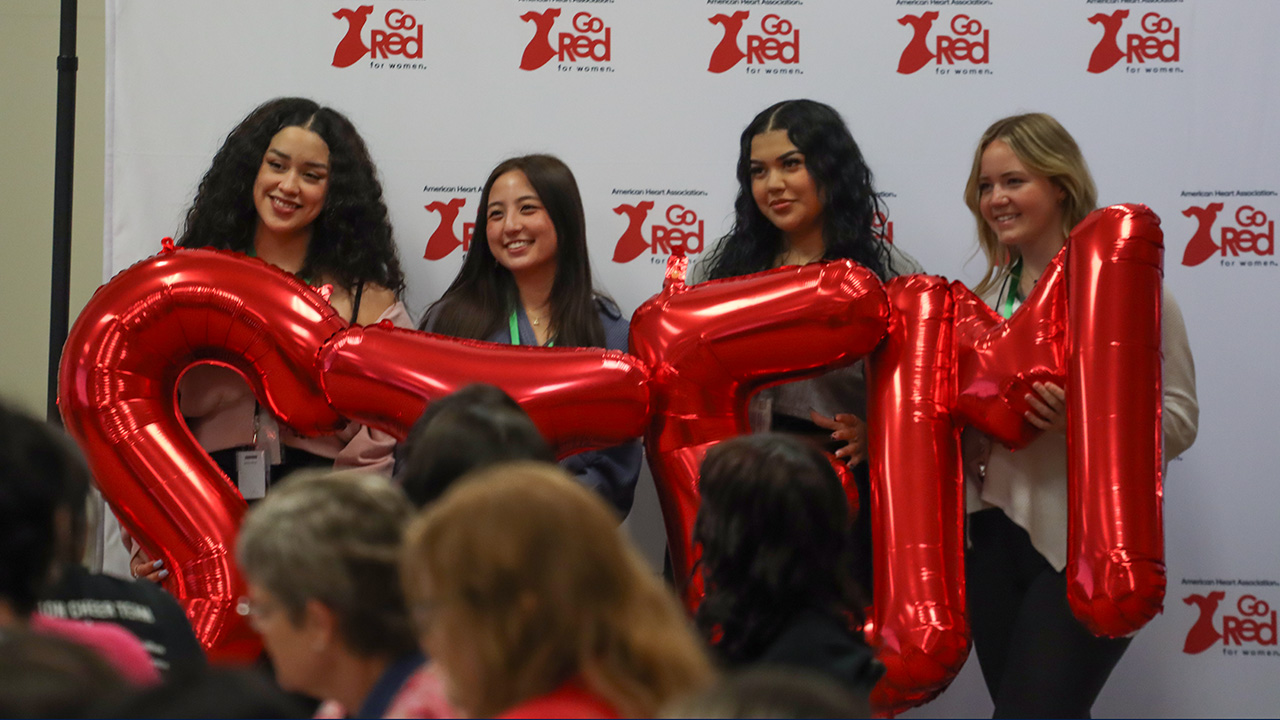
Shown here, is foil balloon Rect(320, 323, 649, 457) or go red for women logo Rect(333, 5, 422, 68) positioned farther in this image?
go red for women logo Rect(333, 5, 422, 68)

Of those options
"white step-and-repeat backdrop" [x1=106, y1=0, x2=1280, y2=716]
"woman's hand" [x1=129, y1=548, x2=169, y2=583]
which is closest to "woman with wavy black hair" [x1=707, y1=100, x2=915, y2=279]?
"white step-and-repeat backdrop" [x1=106, y1=0, x2=1280, y2=716]

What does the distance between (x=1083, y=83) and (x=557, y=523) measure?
270cm

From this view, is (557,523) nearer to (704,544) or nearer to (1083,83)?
(704,544)

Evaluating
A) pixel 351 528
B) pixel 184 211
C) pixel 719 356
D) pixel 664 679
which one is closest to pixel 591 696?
pixel 664 679

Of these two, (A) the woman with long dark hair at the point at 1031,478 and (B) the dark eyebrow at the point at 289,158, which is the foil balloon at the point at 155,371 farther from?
(A) the woman with long dark hair at the point at 1031,478

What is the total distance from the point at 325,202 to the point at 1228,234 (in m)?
2.38

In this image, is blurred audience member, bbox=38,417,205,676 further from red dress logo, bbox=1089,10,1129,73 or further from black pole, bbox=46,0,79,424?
red dress logo, bbox=1089,10,1129,73

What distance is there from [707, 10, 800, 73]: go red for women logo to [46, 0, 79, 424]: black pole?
173cm

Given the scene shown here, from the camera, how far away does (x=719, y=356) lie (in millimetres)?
2547

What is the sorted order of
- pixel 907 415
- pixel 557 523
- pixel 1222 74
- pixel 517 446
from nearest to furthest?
pixel 557 523 < pixel 517 446 < pixel 907 415 < pixel 1222 74

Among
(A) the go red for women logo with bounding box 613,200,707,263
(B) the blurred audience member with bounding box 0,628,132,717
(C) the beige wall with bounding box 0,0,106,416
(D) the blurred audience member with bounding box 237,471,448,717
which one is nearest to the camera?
(B) the blurred audience member with bounding box 0,628,132,717

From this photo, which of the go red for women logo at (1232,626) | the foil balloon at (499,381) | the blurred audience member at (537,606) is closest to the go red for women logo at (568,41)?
the foil balloon at (499,381)

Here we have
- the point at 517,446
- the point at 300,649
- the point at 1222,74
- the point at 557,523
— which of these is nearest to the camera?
the point at 557,523

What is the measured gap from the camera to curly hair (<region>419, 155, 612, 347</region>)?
302cm
